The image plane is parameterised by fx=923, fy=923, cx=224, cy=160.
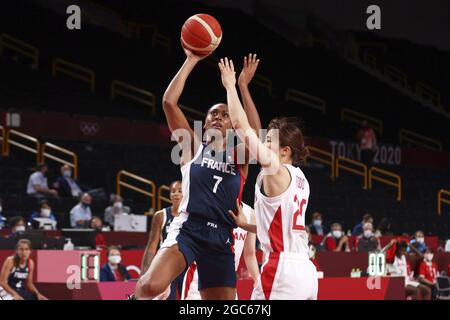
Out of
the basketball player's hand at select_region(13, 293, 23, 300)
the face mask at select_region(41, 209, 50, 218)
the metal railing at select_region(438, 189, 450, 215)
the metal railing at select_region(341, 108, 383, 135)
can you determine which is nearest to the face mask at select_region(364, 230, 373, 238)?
the metal railing at select_region(438, 189, 450, 215)

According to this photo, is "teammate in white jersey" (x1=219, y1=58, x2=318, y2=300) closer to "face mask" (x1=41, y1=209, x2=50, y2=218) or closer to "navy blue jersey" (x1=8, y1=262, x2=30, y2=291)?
"navy blue jersey" (x1=8, y1=262, x2=30, y2=291)

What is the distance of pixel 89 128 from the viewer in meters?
22.5

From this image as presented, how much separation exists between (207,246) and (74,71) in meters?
19.6

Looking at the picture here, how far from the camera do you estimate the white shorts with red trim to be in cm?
583

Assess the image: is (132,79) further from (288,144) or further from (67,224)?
(288,144)

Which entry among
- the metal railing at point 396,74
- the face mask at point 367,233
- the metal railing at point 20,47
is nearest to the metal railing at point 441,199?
the metal railing at point 396,74

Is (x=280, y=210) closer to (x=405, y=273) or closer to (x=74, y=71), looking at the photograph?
(x=405, y=273)

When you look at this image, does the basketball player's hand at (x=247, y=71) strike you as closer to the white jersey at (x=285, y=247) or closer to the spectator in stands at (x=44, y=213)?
the white jersey at (x=285, y=247)

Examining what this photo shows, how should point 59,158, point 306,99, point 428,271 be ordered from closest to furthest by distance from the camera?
point 428,271, point 59,158, point 306,99

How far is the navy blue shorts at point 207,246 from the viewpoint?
691 cm

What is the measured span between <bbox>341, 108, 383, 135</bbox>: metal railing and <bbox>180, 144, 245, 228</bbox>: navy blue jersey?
22.5 meters

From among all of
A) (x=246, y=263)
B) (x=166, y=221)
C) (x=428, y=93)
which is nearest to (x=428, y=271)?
(x=166, y=221)

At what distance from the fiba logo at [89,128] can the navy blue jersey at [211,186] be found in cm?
1556
